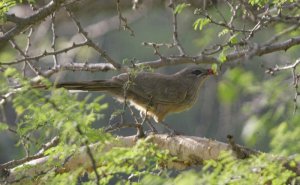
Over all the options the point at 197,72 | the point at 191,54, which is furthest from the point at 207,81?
the point at 197,72

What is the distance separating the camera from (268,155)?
3.99 meters

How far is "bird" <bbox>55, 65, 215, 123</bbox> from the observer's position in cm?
802

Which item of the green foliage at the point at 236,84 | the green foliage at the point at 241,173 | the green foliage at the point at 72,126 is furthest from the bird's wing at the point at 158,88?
the green foliage at the point at 241,173

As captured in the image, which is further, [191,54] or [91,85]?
[191,54]

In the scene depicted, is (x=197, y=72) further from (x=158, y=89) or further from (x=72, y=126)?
(x=72, y=126)

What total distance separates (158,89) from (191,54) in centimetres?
427

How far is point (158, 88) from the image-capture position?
852cm

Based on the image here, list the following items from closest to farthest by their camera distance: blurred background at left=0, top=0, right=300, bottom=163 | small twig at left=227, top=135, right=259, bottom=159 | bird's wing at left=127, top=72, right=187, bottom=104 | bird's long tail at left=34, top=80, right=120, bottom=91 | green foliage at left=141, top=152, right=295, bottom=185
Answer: green foliage at left=141, top=152, right=295, bottom=185, small twig at left=227, top=135, right=259, bottom=159, blurred background at left=0, top=0, right=300, bottom=163, bird's long tail at left=34, top=80, right=120, bottom=91, bird's wing at left=127, top=72, right=187, bottom=104

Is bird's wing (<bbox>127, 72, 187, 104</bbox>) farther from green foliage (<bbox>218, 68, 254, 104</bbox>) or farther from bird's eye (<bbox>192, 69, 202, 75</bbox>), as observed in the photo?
green foliage (<bbox>218, 68, 254, 104</bbox>)

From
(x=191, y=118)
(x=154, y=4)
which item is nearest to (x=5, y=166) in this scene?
(x=154, y=4)

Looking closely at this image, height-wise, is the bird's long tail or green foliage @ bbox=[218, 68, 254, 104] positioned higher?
the bird's long tail

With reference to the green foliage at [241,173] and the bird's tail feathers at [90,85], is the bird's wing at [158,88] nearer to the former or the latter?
the bird's tail feathers at [90,85]

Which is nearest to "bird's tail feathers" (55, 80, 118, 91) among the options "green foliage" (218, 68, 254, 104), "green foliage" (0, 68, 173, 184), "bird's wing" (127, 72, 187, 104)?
"bird's wing" (127, 72, 187, 104)

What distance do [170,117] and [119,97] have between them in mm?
6887
